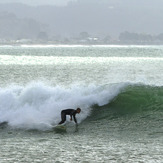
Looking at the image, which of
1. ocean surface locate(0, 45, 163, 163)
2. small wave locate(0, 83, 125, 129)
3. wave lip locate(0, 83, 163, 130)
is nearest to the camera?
ocean surface locate(0, 45, 163, 163)

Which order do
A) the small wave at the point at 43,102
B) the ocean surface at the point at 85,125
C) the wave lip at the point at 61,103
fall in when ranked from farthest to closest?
the wave lip at the point at 61,103 < the small wave at the point at 43,102 < the ocean surface at the point at 85,125

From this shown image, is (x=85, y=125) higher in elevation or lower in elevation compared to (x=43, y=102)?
lower

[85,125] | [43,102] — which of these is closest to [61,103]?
[43,102]

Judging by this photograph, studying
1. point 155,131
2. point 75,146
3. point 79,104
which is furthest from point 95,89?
point 75,146

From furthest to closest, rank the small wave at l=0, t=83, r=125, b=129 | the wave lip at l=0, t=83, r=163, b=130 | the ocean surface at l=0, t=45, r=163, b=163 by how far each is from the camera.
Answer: the wave lip at l=0, t=83, r=163, b=130, the small wave at l=0, t=83, r=125, b=129, the ocean surface at l=0, t=45, r=163, b=163

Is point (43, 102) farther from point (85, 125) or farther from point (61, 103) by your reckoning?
point (85, 125)

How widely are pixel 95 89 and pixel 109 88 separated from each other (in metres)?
0.96

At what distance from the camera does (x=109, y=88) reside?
27.8 m

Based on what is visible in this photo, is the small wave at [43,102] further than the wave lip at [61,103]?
No

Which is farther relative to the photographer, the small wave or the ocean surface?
the small wave

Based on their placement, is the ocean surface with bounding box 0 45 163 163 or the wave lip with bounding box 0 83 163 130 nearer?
the ocean surface with bounding box 0 45 163 163

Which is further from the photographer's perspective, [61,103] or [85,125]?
[61,103]

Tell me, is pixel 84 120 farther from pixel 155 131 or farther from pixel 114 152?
pixel 114 152

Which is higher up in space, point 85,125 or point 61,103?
point 61,103
